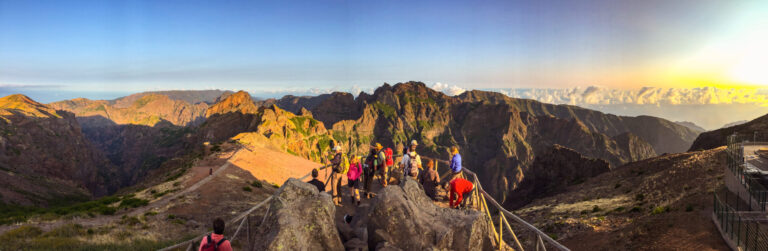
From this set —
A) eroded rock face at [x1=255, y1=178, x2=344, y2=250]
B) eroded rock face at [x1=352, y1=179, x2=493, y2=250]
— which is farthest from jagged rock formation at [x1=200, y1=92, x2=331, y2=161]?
eroded rock face at [x1=352, y1=179, x2=493, y2=250]

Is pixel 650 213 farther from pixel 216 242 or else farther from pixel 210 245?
pixel 210 245

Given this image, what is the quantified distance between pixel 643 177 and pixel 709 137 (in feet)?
82.8

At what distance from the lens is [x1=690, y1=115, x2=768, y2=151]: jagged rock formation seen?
108 ft

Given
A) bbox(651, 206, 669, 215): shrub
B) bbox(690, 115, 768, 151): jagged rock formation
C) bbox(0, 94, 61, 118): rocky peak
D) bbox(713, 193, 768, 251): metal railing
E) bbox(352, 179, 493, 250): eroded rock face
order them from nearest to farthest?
bbox(352, 179, 493, 250): eroded rock face, bbox(713, 193, 768, 251): metal railing, bbox(651, 206, 669, 215): shrub, bbox(690, 115, 768, 151): jagged rock formation, bbox(0, 94, 61, 118): rocky peak

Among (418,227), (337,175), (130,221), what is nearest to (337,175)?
(337,175)

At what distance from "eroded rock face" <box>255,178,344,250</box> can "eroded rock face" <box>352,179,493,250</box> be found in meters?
1.36

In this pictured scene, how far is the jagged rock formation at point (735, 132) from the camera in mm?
32878

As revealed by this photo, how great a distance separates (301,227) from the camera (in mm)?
8859

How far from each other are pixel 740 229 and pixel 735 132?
35051mm

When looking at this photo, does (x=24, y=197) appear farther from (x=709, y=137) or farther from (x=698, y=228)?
(x=709, y=137)

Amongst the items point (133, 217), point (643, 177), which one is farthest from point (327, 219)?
point (643, 177)

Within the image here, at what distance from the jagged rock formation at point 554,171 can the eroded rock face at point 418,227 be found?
5744 cm

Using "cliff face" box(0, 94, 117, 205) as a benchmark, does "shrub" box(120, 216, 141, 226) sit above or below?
above

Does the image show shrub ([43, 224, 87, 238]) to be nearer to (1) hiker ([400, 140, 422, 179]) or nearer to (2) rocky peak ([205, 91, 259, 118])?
(1) hiker ([400, 140, 422, 179])
